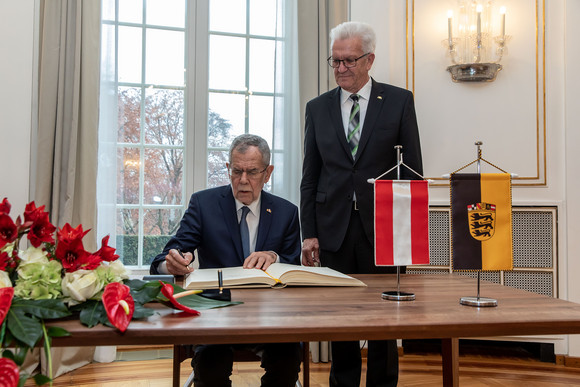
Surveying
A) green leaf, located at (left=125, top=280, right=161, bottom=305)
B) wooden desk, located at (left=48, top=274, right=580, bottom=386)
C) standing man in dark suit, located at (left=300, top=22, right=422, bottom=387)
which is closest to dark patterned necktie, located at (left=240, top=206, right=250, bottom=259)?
standing man in dark suit, located at (left=300, top=22, right=422, bottom=387)

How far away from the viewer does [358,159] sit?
2.43 meters

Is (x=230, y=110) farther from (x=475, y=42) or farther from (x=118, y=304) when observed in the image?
(x=118, y=304)

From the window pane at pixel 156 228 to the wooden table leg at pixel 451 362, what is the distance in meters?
2.68

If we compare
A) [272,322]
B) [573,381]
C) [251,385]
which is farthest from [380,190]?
[573,381]

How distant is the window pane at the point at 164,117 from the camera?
3785 mm

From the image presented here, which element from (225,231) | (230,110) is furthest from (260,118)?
(225,231)

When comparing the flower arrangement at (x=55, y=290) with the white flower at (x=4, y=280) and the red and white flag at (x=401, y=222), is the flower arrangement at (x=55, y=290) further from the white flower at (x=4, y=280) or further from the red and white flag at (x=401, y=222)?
the red and white flag at (x=401, y=222)

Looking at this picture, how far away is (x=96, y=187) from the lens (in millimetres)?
3477

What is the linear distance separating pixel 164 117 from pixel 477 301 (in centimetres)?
297

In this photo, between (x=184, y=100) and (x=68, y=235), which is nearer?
(x=68, y=235)

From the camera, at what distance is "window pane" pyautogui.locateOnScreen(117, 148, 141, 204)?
12.2 feet

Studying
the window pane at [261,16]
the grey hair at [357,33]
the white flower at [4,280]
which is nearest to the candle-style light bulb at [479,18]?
the window pane at [261,16]

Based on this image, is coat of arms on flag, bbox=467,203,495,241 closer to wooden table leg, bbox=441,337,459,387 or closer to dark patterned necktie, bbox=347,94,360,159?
wooden table leg, bbox=441,337,459,387

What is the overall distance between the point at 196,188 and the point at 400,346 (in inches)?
73.5
